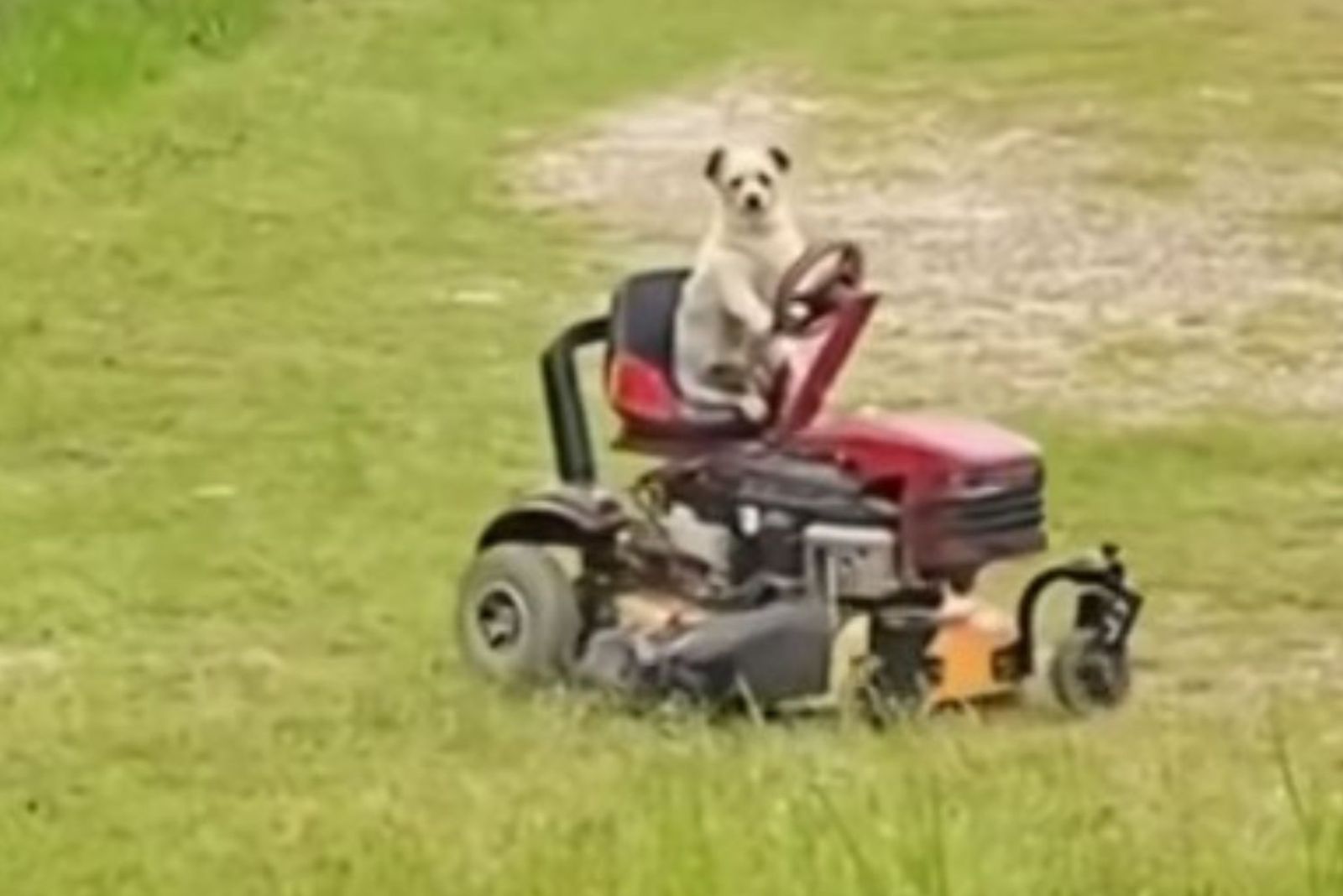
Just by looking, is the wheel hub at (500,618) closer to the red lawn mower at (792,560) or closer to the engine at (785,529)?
the red lawn mower at (792,560)

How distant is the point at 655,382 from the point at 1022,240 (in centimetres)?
413

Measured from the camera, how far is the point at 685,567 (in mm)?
6805

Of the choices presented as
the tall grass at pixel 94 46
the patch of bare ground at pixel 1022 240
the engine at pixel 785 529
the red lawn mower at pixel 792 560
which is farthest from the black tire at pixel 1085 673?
the tall grass at pixel 94 46

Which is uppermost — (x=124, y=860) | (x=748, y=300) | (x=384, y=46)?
(x=384, y=46)

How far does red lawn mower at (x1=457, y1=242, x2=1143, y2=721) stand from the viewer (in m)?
6.59

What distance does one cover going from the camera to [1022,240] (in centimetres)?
1090

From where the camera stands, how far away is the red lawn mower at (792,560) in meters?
6.59

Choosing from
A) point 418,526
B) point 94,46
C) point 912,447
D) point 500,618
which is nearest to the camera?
point 912,447

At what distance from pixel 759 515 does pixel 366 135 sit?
543cm

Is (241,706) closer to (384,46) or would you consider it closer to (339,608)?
(339,608)

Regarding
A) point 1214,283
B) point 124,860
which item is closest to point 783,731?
point 124,860

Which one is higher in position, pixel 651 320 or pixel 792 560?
pixel 651 320

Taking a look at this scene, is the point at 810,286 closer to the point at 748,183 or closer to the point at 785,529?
the point at 748,183

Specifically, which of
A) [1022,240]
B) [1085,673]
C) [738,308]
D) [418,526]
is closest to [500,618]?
[738,308]
